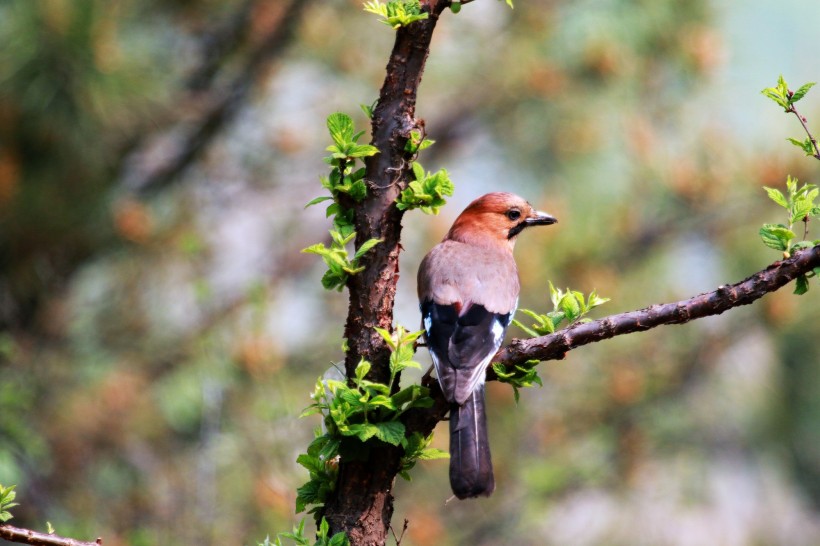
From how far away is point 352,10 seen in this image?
5.51m

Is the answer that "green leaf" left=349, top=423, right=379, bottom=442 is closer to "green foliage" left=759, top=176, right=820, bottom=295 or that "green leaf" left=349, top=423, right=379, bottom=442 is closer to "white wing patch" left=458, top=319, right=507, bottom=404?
"white wing patch" left=458, top=319, right=507, bottom=404

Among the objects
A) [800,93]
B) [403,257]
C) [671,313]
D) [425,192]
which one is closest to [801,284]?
[671,313]

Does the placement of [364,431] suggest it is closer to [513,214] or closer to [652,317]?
[652,317]

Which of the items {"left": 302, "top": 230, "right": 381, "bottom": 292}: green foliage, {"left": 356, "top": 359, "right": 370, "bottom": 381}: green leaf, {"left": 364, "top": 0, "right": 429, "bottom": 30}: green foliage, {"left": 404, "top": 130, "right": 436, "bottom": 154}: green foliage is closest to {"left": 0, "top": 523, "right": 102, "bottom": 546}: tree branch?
{"left": 356, "top": 359, "right": 370, "bottom": 381}: green leaf

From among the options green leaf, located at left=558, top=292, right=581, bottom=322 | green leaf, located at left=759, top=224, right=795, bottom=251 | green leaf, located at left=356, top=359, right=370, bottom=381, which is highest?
green leaf, located at left=558, top=292, right=581, bottom=322

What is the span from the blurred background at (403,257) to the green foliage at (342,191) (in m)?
2.50

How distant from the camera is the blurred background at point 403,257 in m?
5.01

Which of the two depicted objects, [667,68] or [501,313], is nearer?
[501,313]

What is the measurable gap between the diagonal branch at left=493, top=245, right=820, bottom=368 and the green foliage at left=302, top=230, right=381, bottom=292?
Result: 375mm

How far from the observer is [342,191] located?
2.23m

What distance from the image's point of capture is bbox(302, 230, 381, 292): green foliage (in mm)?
2178

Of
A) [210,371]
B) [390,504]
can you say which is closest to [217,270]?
[210,371]

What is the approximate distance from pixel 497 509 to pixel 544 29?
111 inches

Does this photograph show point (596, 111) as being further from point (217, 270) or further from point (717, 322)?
point (217, 270)
